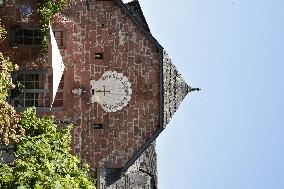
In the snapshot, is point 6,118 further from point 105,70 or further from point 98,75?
point 105,70

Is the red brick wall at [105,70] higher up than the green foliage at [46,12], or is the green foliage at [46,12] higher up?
the green foliage at [46,12]

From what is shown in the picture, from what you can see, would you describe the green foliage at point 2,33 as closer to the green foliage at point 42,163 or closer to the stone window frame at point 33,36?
the stone window frame at point 33,36

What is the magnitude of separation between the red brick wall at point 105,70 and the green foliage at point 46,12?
56cm

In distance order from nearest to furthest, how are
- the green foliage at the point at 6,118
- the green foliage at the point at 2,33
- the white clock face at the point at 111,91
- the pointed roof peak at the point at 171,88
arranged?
the green foliage at the point at 6,118 < the green foliage at the point at 2,33 < the white clock face at the point at 111,91 < the pointed roof peak at the point at 171,88

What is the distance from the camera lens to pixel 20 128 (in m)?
20.8

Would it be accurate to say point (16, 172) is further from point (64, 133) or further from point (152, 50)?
point (152, 50)

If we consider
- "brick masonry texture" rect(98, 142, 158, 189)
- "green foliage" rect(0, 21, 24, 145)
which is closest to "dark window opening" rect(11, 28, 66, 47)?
"green foliage" rect(0, 21, 24, 145)

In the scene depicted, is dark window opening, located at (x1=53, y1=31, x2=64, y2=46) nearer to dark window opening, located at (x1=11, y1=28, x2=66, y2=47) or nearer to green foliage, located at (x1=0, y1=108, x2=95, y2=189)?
dark window opening, located at (x1=11, y1=28, x2=66, y2=47)

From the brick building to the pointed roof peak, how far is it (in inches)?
5.3

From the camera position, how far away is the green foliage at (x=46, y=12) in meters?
24.4

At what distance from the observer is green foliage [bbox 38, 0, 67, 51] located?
2442cm

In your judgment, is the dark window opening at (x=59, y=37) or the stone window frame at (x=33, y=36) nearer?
the stone window frame at (x=33, y=36)

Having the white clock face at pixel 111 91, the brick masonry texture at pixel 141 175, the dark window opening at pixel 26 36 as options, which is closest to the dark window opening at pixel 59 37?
the dark window opening at pixel 26 36

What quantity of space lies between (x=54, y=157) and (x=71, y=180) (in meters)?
1.07
